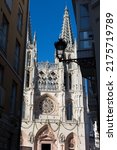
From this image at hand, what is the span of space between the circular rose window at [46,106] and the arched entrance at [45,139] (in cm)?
303

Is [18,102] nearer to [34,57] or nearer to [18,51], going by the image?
[18,51]

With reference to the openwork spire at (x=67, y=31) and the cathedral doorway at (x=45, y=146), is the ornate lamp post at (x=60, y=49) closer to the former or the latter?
the cathedral doorway at (x=45, y=146)

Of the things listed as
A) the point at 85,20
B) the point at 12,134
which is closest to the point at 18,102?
the point at 12,134

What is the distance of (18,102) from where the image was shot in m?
12.4

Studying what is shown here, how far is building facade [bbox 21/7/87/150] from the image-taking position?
4275 centimetres

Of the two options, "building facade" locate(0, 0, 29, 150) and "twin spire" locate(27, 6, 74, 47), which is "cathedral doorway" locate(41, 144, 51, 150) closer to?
"twin spire" locate(27, 6, 74, 47)

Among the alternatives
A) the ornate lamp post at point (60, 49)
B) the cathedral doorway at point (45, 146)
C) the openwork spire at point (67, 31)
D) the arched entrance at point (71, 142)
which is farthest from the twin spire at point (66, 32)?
the ornate lamp post at point (60, 49)

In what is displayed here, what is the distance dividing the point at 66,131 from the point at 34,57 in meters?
14.8

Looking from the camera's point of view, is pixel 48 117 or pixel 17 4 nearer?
pixel 17 4

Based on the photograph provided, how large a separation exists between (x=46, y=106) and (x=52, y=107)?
1.03 m

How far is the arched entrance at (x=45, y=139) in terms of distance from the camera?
43219 millimetres

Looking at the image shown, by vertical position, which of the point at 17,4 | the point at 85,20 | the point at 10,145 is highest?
the point at 17,4

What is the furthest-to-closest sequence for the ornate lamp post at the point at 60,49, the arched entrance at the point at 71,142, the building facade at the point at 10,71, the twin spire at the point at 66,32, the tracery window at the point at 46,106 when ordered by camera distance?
the twin spire at the point at 66,32 < the tracery window at the point at 46,106 < the arched entrance at the point at 71,142 < the building facade at the point at 10,71 < the ornate lamp post at the point at 60,49

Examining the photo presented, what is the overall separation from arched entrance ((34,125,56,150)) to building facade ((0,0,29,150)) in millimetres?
31540
